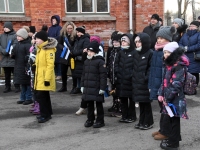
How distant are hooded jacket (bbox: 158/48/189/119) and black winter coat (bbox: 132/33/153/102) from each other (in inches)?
27.3

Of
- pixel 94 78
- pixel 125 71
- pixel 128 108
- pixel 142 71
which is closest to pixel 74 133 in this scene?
pixel 94 78

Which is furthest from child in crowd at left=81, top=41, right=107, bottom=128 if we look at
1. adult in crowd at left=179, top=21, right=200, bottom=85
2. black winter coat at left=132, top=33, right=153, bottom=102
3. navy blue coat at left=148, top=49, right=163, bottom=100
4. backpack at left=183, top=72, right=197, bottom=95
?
adult in crowd at left=179, top=21, right=200, bottom=85

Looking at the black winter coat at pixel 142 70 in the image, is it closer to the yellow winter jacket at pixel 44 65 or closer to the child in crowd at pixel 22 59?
the yellow winter jacket at pixel 44 65

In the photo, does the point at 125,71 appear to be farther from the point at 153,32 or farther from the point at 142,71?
the point at 153,32

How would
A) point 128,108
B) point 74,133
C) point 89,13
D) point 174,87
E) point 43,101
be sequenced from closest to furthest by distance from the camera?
1. point 174,87
2. point 74,133
3. point 128,108
4. point 43,101
5. point 89,13

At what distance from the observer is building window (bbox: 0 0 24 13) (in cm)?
1124

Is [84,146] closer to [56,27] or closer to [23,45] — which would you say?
[23,45]

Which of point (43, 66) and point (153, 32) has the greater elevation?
point (153, 32)

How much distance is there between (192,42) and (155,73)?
3.47m

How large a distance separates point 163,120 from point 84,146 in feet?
4.24

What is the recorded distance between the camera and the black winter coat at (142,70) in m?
5.11

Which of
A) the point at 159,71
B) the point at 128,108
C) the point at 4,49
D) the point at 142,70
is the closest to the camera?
the point at 159,71

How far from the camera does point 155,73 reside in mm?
4805

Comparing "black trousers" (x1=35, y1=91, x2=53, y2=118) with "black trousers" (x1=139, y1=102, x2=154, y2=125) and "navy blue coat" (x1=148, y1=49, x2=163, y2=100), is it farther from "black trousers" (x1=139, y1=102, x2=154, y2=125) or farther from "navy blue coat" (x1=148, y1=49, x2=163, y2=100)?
"navy blue coat" (x1=148, y1=49, x2=163, y2=100)
